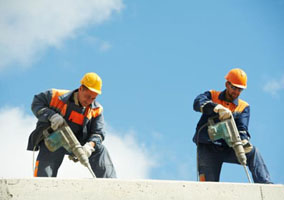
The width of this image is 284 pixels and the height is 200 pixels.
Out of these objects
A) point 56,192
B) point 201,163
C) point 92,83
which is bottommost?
point 56,192

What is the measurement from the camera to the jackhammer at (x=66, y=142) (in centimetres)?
486

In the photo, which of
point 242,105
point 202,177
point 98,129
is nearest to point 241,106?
point 242,105

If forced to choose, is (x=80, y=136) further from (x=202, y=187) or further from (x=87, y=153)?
(x=202, y=187)

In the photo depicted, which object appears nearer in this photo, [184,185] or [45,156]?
[184,185]

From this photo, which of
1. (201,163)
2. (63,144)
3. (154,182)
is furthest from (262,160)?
→ (63,144)

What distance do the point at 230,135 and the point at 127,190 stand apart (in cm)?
178

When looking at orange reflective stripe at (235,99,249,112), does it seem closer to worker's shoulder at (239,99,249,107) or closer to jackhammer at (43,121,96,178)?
worker's shoulder at (239,99,249,107)

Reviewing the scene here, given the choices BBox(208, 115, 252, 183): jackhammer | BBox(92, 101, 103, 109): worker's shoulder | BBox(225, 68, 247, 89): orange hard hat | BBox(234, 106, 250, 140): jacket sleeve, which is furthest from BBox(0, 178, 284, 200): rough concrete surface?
BBox(225, 68, 247, 89): orange hard hat

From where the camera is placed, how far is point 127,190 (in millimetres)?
3893

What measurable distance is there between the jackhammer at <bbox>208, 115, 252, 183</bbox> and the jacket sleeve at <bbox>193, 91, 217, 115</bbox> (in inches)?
7.2

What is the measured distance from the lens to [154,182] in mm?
3975

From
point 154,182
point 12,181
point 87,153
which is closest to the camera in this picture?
point 12,181

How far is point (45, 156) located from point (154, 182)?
1.63m

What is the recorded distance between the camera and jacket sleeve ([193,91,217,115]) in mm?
5305
